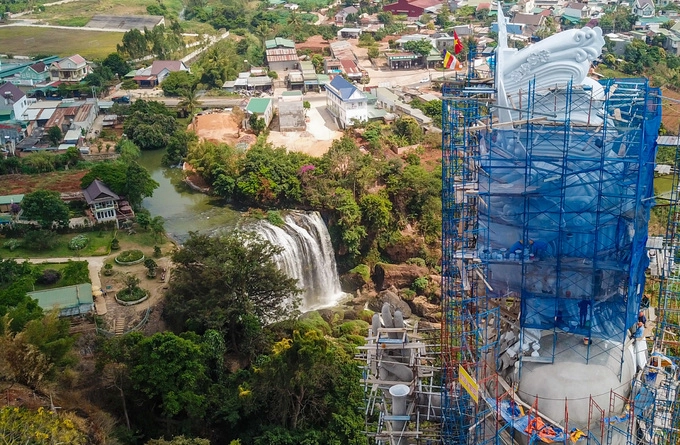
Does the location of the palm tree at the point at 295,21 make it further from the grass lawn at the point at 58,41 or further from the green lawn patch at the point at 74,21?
the green lawn patch at the point at 74,21

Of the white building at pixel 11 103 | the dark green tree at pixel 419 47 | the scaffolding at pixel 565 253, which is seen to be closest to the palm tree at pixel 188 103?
the white building at pixel 11 103

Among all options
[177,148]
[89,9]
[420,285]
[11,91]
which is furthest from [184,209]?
[89,9]

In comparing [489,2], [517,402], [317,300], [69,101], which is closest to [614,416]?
[517,402]

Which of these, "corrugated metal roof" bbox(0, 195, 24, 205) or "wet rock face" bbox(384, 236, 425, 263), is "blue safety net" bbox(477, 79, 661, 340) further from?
"corrugated metal roof" bbox(0, 195, 24, 205)

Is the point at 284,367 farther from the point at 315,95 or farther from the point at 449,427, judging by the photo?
the point at 315,95

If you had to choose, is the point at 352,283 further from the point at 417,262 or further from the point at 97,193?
the point at 97,193

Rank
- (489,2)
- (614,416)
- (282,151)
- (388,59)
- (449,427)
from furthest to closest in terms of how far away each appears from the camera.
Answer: (489,2), (388,59), (282,151), (449,427), (614,416)

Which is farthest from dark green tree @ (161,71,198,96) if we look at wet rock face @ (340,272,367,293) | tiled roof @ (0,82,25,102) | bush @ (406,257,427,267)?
bush @ (406,257,427,267)

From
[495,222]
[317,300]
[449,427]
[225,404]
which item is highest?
[495,222]
